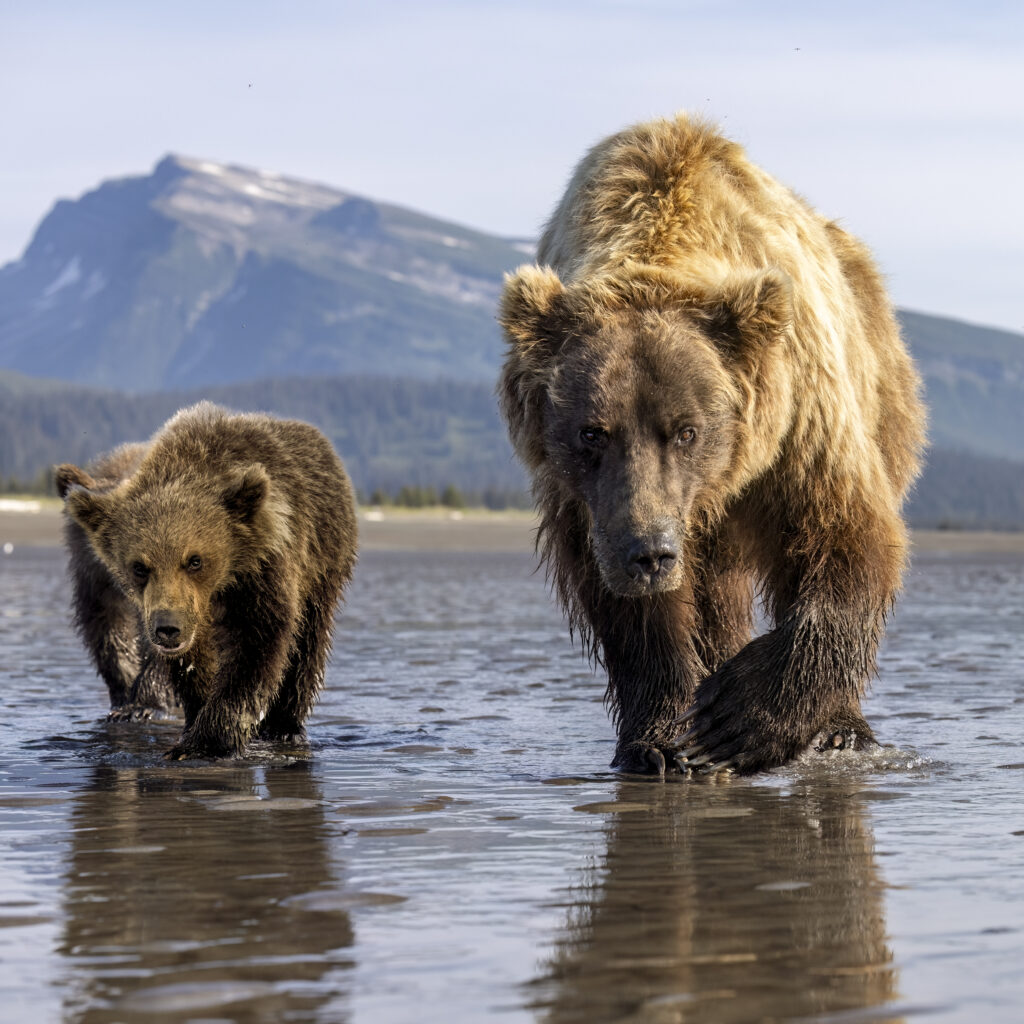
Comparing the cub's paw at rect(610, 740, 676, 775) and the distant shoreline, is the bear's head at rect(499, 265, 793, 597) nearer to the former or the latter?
the cub's paw at rect(610, 740, 676, 775)

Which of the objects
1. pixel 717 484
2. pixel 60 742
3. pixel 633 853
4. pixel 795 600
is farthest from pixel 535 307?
pixel 60 742

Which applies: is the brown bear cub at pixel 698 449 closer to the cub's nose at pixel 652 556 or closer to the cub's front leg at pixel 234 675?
the cub's nose at pixel 652 556

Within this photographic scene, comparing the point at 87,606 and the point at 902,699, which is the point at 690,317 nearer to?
the point at 902,699

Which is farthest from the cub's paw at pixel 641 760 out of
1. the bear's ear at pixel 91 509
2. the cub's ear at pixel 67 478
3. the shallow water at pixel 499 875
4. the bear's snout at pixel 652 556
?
the cub's ear at pixel 67 478

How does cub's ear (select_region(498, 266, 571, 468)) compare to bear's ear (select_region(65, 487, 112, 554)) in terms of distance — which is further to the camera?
bear's ear (select_region(65, 487, 112, 554))

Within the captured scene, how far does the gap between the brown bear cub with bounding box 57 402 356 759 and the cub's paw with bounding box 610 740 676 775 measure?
163 centimetres

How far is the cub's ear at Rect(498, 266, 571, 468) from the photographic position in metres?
5.73

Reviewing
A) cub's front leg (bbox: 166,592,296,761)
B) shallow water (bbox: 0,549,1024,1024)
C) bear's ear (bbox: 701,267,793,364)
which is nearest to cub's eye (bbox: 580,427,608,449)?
bear's ear (bbox: 701,267,793,364)

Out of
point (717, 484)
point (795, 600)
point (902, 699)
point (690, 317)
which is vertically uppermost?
point (690, 317)

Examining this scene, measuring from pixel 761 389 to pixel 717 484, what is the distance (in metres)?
0.38

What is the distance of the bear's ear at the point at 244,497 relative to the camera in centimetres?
692

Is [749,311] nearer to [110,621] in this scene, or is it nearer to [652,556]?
[652,556]

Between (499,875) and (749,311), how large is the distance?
2.37 m

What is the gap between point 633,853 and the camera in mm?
4344
